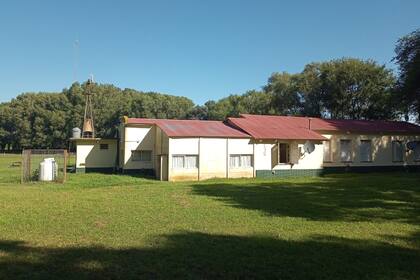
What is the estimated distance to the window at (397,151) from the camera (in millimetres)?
34344

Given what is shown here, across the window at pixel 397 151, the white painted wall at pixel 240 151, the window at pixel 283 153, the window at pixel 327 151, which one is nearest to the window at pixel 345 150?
the window at pixel 327 151

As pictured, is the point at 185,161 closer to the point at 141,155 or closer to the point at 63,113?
the point at 141,155

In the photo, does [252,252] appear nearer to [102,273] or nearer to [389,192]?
[102,273]

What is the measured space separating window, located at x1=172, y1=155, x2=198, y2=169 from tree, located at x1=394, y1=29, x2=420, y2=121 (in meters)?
14.9

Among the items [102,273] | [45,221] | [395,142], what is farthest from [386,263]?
[395,142]

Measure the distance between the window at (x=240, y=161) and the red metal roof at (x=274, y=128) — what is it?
1520 mm

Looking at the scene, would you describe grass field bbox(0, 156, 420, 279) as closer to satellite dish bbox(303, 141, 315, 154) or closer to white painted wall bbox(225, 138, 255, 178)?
white painted wall bbox(225, 138, 255, 178)

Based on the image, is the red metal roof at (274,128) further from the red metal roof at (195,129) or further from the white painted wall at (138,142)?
the white painted wall at (138,142)

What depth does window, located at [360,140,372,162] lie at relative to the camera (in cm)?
3331

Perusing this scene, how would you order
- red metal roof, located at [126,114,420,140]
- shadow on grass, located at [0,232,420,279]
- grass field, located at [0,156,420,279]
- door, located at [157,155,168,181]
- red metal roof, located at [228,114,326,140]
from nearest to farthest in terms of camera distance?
shadow on grass, located at [0,232,420,279], grass field, located at [0,156,420,279], door, located at [157,155,168,181], red metal roof, located at [126,114,420,140], red metal roof, located at [228,114,326,140]

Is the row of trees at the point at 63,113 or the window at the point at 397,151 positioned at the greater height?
the row of trees at the point at 63,113

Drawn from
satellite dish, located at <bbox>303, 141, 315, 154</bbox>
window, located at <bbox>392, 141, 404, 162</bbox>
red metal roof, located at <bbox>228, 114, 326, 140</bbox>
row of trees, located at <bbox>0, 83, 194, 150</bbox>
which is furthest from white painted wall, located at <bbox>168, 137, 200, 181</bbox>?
row of trees, located at <bbox>0, 83, 194, 150</bbox>

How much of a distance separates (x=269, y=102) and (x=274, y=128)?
81.5 feet

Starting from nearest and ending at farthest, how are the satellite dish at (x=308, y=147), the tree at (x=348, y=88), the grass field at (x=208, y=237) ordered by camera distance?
the grass field at (x=208, y=237) → the satellite dish at (x=308, y=147) → the tree at (x=348, y=88)
